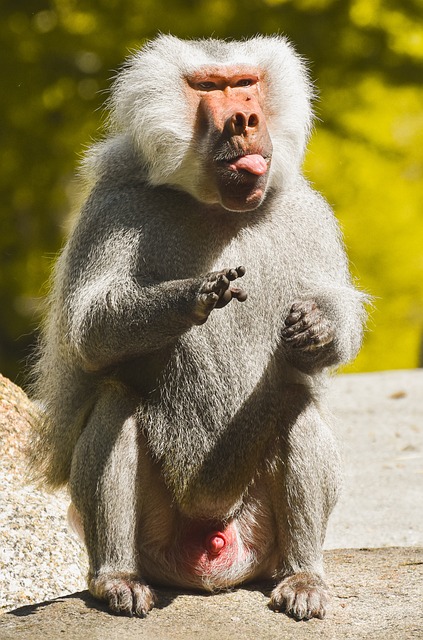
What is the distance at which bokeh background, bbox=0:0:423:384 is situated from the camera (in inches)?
534

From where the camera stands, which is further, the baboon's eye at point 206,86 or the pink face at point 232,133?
the baboon's eye at point 206,86

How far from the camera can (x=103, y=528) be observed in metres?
4.59

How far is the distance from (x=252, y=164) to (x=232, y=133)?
0.17 meters


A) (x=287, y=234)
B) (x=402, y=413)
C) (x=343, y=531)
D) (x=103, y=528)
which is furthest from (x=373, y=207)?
(x=103, y=528)

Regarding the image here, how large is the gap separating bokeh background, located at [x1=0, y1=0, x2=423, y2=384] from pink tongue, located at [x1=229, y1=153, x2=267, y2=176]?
8967mm

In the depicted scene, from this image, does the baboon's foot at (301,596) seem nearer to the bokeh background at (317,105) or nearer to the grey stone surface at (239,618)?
the grey stone surface at (239,618)

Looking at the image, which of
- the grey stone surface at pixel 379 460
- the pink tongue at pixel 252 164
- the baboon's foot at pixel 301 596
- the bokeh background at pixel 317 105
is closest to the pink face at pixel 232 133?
the pink tongue at pixel 252 164

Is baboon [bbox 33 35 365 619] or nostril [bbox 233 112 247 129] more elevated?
nostril [bbox 233 112 247 129]

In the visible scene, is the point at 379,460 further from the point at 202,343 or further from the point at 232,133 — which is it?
the point at 232,133

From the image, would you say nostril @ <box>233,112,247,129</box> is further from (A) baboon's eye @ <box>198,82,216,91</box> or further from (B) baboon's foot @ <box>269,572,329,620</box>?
(B) baboon's foot @ <box>269,572,329,620</box>

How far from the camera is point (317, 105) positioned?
13516 millimetres

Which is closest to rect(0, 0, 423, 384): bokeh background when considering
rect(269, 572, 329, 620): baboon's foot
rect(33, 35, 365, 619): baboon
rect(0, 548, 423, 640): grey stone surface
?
rect(33, 35, 365, 619): baboon

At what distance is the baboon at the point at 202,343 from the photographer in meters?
4.63

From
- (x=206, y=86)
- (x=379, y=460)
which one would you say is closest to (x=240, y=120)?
(x=206, y=86)
